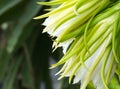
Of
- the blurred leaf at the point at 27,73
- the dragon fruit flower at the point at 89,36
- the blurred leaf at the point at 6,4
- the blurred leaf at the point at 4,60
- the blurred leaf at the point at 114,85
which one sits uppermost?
the blurred leaf at the point at 6,4

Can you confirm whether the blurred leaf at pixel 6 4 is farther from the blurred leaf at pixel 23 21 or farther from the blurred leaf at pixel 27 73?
the blurred leaf at pixel 27 73

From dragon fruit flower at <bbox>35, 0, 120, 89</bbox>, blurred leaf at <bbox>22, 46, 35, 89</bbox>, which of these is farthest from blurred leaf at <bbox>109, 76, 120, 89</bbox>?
blurred leaf at <bbox>22, 46, 35, 89</bbox>

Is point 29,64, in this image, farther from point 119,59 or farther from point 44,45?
point 119,59

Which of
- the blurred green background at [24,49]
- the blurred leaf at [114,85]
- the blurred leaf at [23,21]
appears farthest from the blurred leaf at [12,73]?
the blurred leaf at [114,85]

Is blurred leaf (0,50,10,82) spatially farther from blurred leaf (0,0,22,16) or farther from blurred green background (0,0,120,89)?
blurred leaf (0,0,22,16)

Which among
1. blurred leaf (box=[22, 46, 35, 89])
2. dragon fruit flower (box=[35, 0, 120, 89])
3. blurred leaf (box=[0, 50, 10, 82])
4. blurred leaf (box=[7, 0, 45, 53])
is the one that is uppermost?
blurred leaf (box=[7, 0, 45, 53])

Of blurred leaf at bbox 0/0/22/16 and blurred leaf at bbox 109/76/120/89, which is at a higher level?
blurred leaf at bbox 0/0/22/16

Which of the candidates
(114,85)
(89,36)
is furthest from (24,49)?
(89,36)

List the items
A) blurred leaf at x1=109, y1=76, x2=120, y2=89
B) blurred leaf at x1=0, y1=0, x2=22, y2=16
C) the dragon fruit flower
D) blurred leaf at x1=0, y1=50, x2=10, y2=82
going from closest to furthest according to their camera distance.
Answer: the dragon fruit flower, blurred leaf at x1=109, y1=76, x2=120, y2=89, blurred leaf at x1=0, y1=0, x2=22, y2=16, blurred leaf at x1=0, y1=50, x2=10, y2=82
